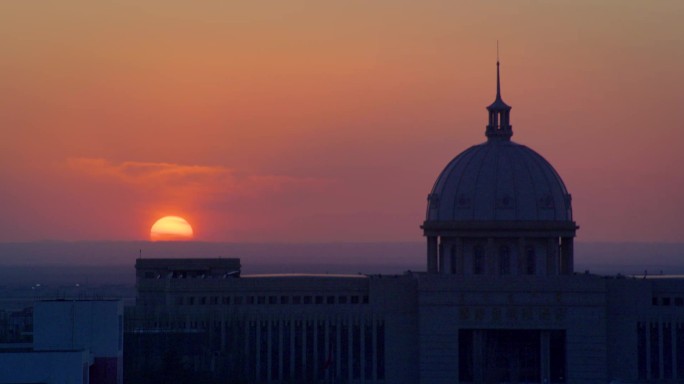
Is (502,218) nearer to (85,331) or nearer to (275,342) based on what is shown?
(275,342)

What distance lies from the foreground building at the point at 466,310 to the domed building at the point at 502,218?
0.26 ft

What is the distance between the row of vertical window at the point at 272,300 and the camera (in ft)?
315

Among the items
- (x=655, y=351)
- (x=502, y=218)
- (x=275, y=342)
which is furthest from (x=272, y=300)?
(x=655, y=351)

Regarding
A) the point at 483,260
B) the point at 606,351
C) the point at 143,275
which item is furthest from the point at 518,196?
the point at 143,275

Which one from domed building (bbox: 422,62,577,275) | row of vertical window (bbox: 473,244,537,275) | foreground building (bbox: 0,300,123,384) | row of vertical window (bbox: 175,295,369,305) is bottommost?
foreground building (bbox: 0,300,123,384)

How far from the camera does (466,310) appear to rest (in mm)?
92812

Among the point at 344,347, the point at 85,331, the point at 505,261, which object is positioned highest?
the point at 505,261

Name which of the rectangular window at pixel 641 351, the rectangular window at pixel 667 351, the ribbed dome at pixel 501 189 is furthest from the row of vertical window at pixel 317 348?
the rectangular window at pixel 667 351

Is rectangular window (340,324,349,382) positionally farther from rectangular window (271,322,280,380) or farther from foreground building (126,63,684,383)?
rectangular window (271,322,280,380)

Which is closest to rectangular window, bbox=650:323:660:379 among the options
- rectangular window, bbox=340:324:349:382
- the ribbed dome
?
the ribbed dome

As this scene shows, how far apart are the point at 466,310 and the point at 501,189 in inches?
332

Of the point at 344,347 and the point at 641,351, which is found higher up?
the point at 344,347

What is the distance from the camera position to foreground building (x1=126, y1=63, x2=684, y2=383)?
304 ft

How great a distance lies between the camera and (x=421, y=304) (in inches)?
3676
